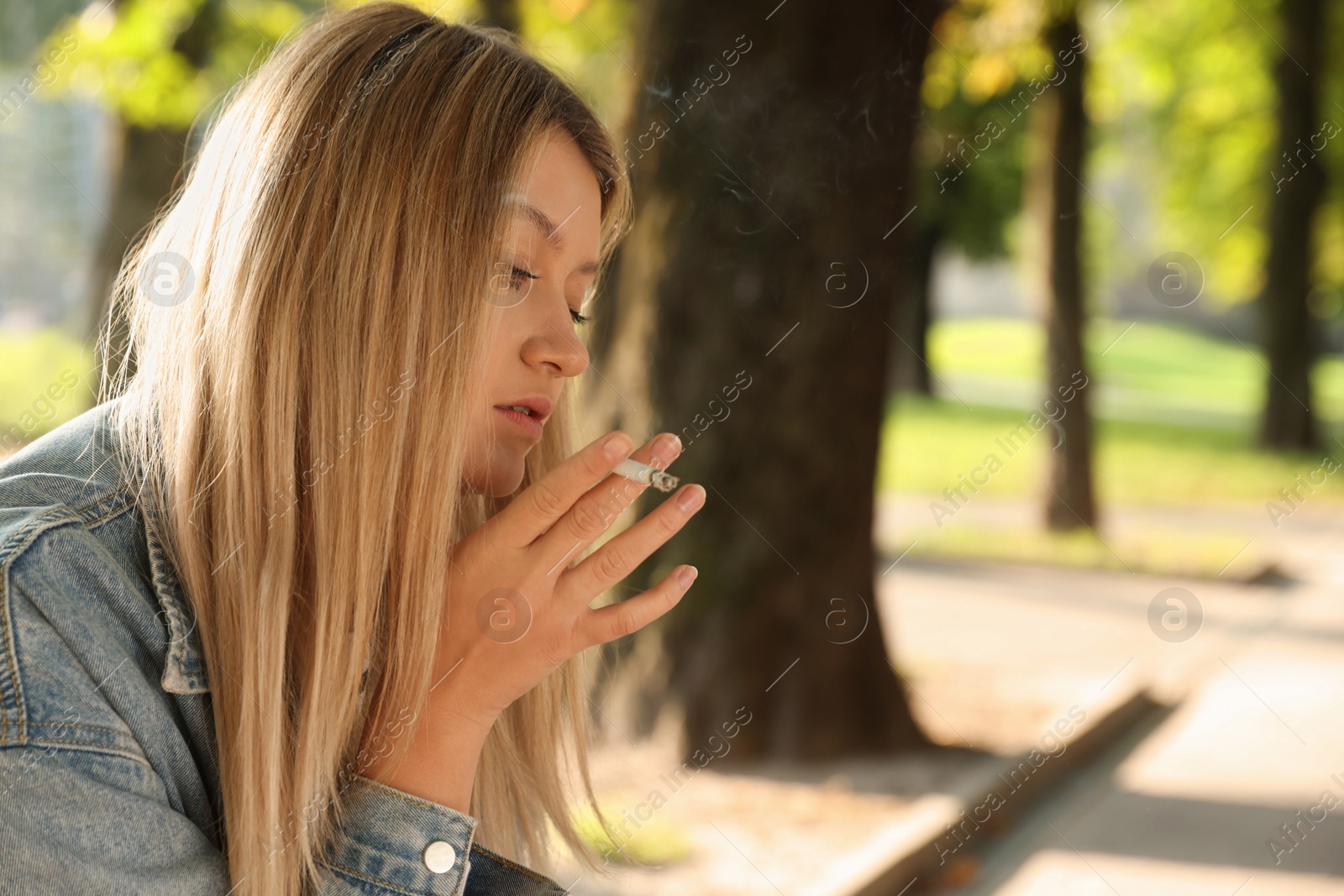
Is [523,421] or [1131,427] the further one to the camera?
[1131,427]

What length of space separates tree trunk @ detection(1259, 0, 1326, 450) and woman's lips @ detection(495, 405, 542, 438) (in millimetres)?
16414

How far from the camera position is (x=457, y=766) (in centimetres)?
154

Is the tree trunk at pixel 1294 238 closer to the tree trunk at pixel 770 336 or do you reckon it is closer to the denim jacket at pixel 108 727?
the tree trunk at pixel 770 336

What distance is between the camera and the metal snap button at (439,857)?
1.49 m

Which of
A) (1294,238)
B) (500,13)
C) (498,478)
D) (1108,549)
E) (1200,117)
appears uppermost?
(1200,117)

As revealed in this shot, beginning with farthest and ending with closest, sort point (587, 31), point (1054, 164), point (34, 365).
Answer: point (34, 365) < point (1054, 164) < point (587, 31)

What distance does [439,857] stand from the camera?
59.0 inches

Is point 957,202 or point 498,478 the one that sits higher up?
point 957,202

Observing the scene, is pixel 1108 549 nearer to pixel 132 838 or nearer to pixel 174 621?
pixel 174 621

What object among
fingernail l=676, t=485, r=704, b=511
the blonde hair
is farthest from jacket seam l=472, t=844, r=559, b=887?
fingernail l=676, t=485, r=704, b=511

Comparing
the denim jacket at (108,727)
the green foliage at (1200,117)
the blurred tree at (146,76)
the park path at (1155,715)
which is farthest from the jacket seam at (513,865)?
the green foliage at (1200,117)

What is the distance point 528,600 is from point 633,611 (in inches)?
5.7

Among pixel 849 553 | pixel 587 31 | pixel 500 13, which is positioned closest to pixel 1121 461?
pixel 587 31

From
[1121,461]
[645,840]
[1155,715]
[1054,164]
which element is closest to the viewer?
[645,840]
